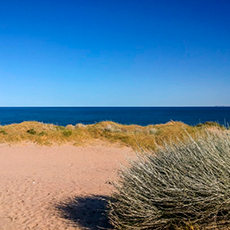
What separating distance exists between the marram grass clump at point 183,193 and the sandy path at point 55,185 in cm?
61

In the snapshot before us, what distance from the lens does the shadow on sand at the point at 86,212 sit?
209 inches

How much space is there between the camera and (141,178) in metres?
4.46

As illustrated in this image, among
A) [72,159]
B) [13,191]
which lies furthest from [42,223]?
[72,159]

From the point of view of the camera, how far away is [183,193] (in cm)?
370

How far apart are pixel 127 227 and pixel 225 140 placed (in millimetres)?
2023

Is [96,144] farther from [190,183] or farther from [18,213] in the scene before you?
[190,183]

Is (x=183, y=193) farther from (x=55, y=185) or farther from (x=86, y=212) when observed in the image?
(x=55, y=185)

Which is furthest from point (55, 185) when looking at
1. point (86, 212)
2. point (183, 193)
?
point (183, 193)

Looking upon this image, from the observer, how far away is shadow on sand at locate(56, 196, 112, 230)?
531 cm

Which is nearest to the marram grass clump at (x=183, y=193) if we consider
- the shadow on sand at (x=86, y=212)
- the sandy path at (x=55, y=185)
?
the sandy path at (x=55, y=185)

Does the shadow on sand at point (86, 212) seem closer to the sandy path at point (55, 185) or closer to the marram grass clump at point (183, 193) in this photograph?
the sandy path at point (55, 185)

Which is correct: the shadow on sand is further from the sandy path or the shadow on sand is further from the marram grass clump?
the marram grass clump

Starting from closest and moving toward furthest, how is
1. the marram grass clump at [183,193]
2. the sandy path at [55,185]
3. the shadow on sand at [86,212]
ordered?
the marram grass clump at [183,193]
the shadow on sand at [86,212]
the sandy path at [55,185]

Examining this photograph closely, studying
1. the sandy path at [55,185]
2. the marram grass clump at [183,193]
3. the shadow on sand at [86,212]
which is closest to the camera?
the marram grass clump at [183,193]
